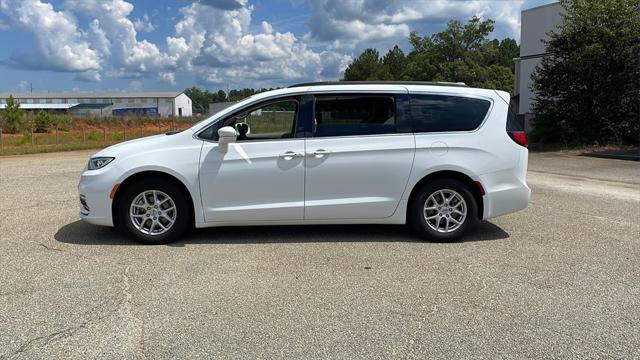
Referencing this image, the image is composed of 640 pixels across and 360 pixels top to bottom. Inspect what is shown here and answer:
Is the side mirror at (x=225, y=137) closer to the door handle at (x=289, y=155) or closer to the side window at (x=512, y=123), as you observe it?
the door handle at (x=289, y=155)

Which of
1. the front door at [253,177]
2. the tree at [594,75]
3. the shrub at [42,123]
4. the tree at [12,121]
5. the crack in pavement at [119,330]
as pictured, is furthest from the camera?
the shrub at [42,123]

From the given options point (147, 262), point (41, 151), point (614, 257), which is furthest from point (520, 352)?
point (41, 151)

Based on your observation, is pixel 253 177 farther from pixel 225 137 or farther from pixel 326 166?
pixel 326 166

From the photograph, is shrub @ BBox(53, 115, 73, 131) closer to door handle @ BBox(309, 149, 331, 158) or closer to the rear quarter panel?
door handle @ BBox(309, 149, 331, 158)

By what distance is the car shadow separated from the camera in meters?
5.77

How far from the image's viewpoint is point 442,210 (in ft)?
18.7

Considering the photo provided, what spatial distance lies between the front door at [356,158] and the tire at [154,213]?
54.4 inches

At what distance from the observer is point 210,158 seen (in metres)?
5.44

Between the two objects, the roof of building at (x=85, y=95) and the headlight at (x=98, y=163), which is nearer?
the headlight at (x=98, y=163)

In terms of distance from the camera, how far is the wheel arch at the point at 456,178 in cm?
566

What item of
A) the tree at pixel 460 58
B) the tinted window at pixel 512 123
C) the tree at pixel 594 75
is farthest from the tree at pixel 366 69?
the tinted window at pixel 512 123

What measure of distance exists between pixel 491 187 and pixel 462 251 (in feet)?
2.75

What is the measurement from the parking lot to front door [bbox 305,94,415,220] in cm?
45

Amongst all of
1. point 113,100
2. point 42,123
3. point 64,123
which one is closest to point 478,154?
point 42,123
